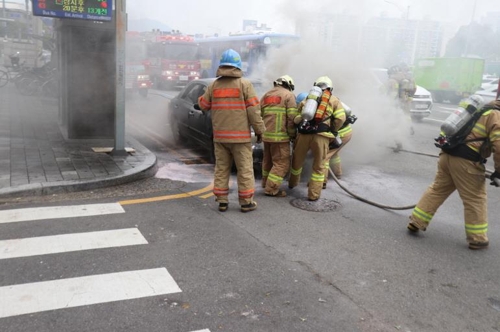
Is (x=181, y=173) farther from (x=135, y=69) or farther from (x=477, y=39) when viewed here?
(x=135, y=69)

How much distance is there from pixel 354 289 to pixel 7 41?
76.2 feet

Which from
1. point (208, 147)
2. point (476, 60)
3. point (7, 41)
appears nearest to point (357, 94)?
point (208, 147)

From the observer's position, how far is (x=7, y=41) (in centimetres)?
2184

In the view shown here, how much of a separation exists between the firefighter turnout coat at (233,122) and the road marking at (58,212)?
1176 millimetres

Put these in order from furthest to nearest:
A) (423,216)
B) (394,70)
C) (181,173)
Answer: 1. (394,70)
2. (181,173)
3. (423,216)

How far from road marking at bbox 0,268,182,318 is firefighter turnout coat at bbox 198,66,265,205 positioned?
68.9 inches

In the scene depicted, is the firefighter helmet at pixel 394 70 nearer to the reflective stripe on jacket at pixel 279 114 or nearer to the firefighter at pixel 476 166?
the reflective stripe on jacket at pixel 279 114

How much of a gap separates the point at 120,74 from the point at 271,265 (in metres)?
4.34

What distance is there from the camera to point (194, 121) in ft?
26.5

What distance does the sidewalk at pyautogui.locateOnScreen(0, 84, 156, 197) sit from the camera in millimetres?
5375

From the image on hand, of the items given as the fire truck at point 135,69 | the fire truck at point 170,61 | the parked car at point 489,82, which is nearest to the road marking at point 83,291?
the fire truck at point 135,69

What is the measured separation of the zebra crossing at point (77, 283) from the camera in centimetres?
299

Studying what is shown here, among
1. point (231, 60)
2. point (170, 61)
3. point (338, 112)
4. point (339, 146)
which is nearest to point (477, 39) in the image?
point (339, 146)

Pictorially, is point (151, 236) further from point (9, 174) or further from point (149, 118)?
point (149, 118)
